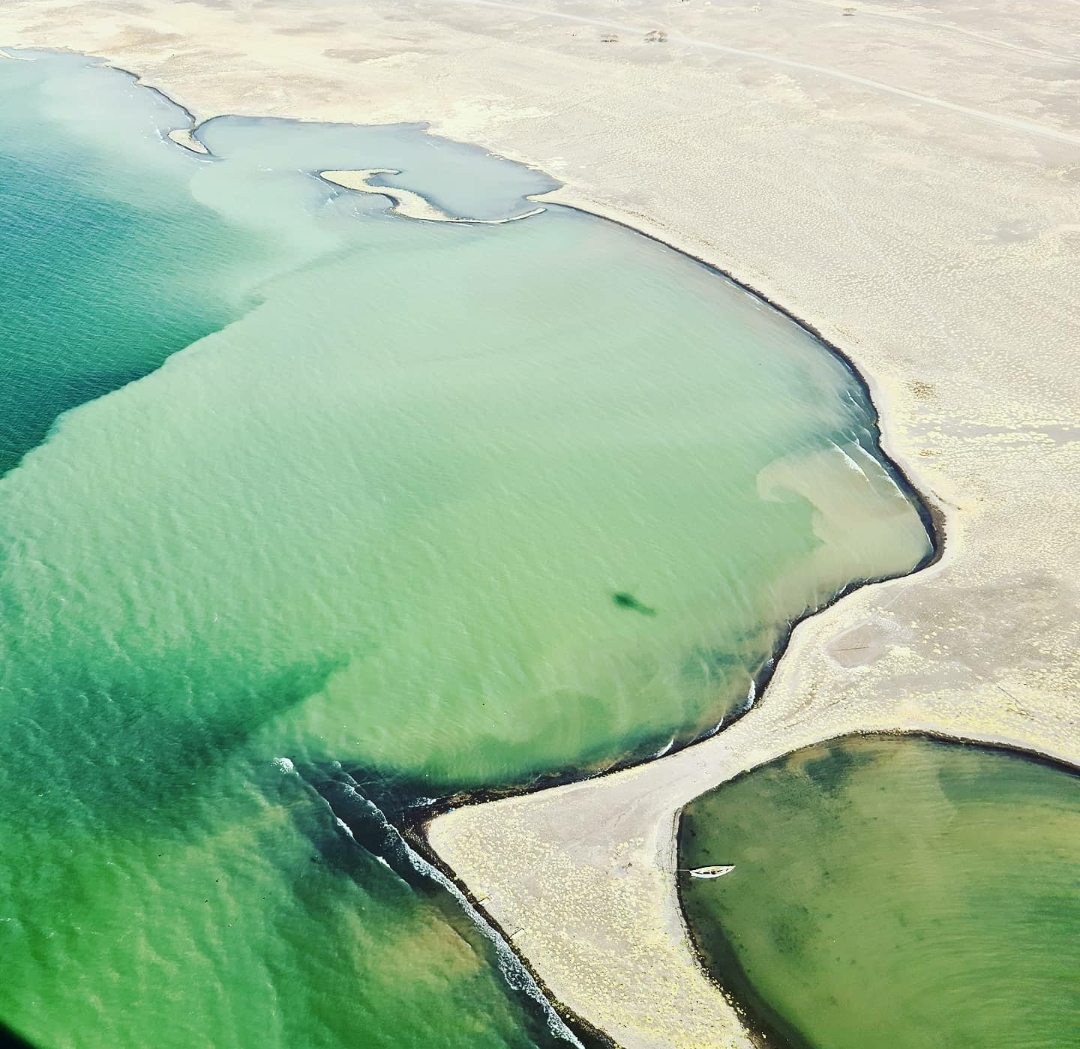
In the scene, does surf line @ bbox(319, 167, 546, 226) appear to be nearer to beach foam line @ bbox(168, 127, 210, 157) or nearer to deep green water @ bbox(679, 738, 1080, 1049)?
beach foam line @ bbox(168, 127, 210, 157)

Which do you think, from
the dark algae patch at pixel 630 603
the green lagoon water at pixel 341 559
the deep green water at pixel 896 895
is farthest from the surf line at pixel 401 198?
the deep green water at pixel 896 895

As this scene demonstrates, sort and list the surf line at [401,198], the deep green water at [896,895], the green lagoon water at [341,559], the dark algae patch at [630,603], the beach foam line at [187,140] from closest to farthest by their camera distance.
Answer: the deep green water at [896,895]
the green lagoon water at [341,559]
the dark algae patch at [630,603]
the surf line at [401,198]
the beach foam line at [187,140]

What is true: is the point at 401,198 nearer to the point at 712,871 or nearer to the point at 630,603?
the point at 630,603

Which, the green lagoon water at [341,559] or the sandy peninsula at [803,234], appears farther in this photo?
the sandy peninsula at [803,234]

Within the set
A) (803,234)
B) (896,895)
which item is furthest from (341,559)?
A: (803,234)

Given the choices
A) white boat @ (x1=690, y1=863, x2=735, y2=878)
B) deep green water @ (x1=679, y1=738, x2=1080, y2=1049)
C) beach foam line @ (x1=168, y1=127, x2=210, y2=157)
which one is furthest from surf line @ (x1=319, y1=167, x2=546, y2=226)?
white boat @ (x1=690, y1=863, x2=735, y2=878)

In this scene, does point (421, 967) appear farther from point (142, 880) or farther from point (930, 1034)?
point (930, 1034)

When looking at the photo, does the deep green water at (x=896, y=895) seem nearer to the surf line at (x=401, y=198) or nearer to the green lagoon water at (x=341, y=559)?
the green lagoon water at (x=341, y=559)
